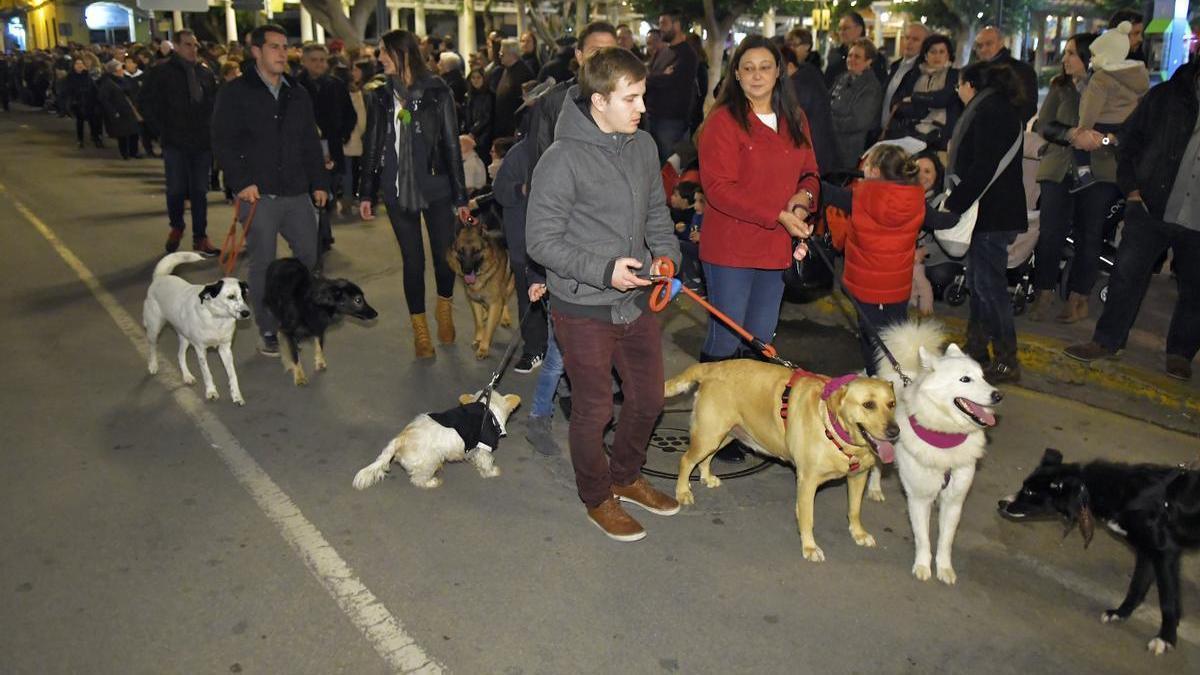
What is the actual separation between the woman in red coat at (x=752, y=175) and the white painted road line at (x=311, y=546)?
240 cm

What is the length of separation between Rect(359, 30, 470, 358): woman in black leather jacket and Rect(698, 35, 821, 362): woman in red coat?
2358 millimetres

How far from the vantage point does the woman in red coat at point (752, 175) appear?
4699 mm

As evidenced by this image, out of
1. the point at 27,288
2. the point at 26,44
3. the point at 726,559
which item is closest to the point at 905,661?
the point at 726,559

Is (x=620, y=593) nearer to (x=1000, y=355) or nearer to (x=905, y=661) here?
(x=905, y=661)

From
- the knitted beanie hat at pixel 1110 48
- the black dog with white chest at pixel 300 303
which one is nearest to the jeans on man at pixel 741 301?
the black dog with white chest at pixel 300 303

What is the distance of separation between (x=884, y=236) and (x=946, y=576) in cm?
227

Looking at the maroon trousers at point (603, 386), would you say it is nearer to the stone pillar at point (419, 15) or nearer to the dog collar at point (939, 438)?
the dog collar at point (939, 438)

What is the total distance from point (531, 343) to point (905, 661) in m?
3.76

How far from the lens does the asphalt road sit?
3533 mm

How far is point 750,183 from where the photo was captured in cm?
477

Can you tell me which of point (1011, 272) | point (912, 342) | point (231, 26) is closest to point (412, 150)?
point (912, 342)

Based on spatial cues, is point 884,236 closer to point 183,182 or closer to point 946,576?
point 946,576

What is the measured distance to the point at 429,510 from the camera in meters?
4.67

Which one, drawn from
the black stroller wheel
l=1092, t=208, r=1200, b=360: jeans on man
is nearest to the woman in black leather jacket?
the black stroller wheel
